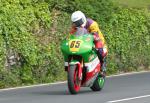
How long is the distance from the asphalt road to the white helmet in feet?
5.10

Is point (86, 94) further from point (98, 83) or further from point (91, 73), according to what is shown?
point (98, 83)

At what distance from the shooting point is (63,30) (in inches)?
803

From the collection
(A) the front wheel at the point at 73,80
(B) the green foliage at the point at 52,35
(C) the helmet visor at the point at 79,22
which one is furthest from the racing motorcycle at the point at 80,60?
(B) the green foliage at the point at 52,35

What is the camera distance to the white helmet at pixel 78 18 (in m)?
14.6

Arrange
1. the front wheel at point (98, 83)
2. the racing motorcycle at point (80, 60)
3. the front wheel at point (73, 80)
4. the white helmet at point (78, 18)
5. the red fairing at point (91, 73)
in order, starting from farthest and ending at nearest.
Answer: the front wheel at point (98, 83) → the red fairing at point (91, 73) → the white helmet at point (78, 18) → the racing motorcycle at point (80, 60) → the front wheel at point (73, 80)

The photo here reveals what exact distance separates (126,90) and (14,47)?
386cm

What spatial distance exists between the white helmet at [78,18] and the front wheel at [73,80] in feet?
3.44

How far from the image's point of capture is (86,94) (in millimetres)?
14633

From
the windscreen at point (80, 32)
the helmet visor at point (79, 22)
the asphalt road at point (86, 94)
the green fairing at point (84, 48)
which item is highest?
the helmet visor at point (79, 22)

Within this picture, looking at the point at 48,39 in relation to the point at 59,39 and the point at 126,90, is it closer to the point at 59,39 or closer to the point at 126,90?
the point at 59,39

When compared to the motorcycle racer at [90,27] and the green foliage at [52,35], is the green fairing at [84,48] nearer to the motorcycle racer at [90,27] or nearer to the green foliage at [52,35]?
the motorcycle racer at [90,27]

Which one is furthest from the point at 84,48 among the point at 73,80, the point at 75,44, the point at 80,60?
the point at 73,80

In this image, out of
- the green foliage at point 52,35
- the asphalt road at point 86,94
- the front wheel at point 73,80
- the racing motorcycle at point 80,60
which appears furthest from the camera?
the green foliage at point 52,35

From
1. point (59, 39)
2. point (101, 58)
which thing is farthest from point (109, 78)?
point (101, 58)
